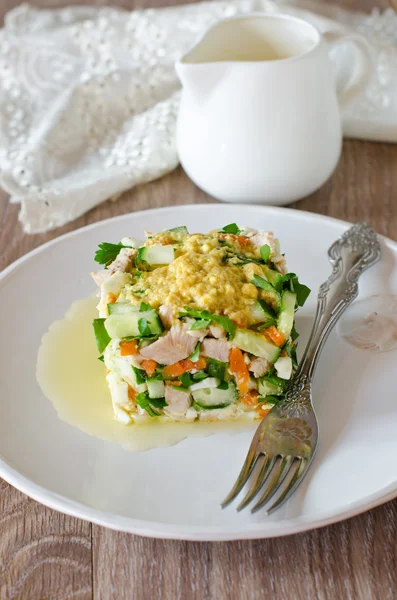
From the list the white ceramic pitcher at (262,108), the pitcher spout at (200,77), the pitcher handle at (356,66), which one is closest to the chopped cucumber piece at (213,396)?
the white ceramic pitcher at (262,108)

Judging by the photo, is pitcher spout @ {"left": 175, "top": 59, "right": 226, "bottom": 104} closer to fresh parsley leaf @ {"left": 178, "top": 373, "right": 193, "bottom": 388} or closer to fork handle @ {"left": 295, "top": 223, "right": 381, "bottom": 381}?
fork handle @ {"left": 295, "top": 223, "right": 381, "bottom": 381}

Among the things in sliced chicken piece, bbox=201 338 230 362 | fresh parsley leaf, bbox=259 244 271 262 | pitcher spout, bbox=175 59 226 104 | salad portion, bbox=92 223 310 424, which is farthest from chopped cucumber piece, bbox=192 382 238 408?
pitcher spout, bbox=175 59 226 104

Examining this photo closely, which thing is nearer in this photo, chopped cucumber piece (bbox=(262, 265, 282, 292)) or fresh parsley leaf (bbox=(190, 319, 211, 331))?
fresh parsley leaf (bbox=(190, 319, 211, 331))

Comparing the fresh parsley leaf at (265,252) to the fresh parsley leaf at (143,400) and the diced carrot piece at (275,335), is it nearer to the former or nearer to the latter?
the diced carrot piece at (275,335)

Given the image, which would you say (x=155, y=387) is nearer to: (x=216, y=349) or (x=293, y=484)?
(x=216, y=349)

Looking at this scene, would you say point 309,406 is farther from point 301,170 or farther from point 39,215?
point 39,215

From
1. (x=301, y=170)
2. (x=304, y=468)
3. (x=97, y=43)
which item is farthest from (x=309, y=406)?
(x=97, y=43)
